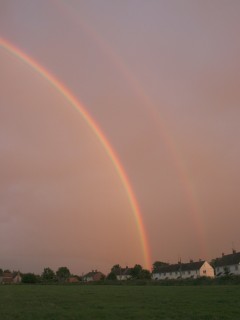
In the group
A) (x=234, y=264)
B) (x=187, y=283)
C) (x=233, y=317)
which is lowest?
(x=233, y=317)

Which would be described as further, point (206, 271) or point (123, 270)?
point (123, 270)

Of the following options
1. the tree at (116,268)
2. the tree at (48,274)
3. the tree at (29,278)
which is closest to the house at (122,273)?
the tree at (116,268)

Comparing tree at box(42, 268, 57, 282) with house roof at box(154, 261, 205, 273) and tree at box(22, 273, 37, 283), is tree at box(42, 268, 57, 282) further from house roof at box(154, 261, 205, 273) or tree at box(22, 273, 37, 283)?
house roof at box(154, 261, 205, 273)

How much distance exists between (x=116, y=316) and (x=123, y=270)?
171m

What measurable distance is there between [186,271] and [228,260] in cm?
2140

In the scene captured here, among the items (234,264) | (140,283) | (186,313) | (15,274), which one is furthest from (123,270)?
(186,313)

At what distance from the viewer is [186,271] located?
5748 inches

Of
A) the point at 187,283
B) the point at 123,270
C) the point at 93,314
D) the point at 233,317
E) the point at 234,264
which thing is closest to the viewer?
the point at 233,317

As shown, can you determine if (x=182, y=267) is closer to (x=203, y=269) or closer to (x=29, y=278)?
(x=203, y=269)

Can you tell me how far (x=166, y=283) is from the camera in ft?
261

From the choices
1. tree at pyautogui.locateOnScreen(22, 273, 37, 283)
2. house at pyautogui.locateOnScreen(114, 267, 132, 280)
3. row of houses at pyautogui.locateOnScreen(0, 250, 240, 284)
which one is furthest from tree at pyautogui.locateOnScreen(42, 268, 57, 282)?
house at pyautogui.locateOnScreen(114, 267, 132, 280)

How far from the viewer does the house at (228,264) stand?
12156 centimetres

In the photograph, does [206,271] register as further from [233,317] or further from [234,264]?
[233,317]

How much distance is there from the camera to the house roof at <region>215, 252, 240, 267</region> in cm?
12349
